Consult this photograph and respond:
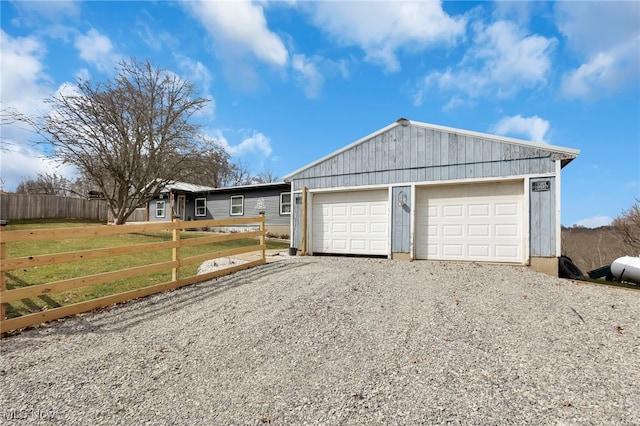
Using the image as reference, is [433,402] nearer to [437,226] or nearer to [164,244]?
[164,244]

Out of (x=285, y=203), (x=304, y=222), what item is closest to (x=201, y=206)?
(x=285, y=203)

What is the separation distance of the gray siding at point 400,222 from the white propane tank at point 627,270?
516 centimetres

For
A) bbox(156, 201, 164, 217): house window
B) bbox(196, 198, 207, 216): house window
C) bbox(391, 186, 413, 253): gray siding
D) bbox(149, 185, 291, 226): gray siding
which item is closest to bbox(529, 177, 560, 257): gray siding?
bbox(391, 186, 413, 253): gray siding

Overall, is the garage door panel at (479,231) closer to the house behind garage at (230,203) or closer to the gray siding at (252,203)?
the house behind garage at (230,203)

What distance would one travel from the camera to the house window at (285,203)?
17059 mm

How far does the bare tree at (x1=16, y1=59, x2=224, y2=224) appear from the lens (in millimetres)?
13046

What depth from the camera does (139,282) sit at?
6051mm

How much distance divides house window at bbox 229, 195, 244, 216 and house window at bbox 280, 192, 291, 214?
9.79 ft

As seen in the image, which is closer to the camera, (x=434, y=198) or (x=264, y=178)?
(x=434, y=198)

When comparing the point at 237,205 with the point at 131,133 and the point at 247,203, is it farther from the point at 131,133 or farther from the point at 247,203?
the point at 131,133

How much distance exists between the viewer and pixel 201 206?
20766 millimetres

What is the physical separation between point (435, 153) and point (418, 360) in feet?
22.2

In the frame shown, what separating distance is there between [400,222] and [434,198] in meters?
1.18

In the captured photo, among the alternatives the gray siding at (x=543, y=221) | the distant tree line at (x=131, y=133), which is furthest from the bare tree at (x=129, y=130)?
the gray siding at (x=543, y=221)
